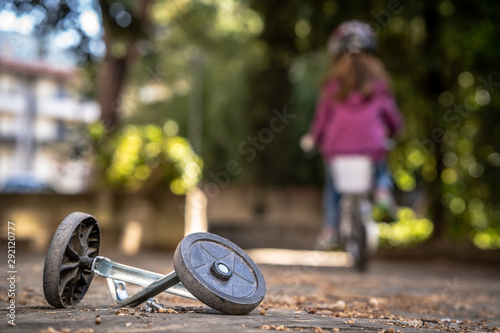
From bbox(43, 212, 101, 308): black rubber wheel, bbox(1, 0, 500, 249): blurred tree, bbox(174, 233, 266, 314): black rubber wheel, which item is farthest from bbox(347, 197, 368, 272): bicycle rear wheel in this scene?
bbox(1, 0, 500, 249): blurred tree

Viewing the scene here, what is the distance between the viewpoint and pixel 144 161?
9734 mm

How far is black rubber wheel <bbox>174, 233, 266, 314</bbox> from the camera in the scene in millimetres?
3250

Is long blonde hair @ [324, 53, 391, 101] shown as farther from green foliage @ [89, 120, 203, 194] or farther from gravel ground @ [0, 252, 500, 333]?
green foliage @ [89, 120, 203, 194]

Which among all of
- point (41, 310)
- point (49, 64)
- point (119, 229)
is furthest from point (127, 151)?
point (49, 64)

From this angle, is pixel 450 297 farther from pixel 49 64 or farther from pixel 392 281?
pixel 49 64

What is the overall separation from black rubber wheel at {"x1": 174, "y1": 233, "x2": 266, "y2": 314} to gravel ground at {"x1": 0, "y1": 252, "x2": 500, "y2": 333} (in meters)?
0.08

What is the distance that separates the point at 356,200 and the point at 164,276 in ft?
12.2

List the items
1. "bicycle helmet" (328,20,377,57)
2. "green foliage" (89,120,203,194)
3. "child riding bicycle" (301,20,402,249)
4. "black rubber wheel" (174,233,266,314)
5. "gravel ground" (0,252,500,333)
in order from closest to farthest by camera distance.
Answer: "gravel ground" (0,252,500,333), "black rubber wheel" (174,233,266,314), "child riding bicycle" (301,20,402,249), "bicycle helmet" (328,20,377,57), "green foliage" (89,120,203,194)

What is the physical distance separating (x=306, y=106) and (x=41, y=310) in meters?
18.7

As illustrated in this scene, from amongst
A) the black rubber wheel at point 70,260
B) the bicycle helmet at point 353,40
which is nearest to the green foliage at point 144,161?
the bicycle helmet at point 353,40

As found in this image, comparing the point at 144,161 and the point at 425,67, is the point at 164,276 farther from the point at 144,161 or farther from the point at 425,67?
the point at 425,67

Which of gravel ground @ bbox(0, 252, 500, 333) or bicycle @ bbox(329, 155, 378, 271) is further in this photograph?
bicycle @ bbox(329, 155, 378, 271)

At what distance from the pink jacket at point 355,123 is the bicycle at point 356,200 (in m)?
0.11

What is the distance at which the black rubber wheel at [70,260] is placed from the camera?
340 centimetres
